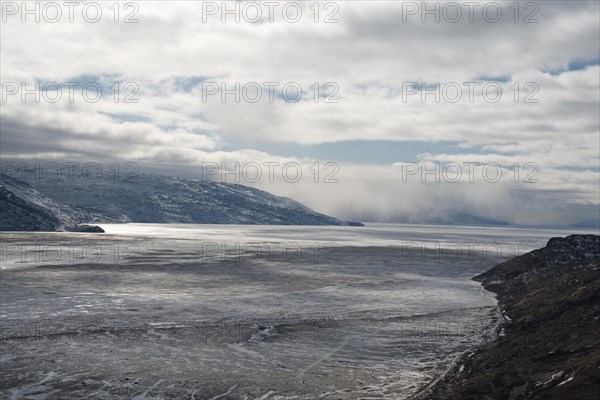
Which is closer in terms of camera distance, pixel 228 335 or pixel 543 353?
pixel 543 353

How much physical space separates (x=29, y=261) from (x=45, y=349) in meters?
61.3

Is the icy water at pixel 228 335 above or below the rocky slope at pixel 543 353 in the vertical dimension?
below

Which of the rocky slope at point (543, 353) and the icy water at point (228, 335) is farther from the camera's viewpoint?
the icy water at point (228, 335)

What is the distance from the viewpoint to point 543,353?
75.4 feet

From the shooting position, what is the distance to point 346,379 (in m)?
23.9

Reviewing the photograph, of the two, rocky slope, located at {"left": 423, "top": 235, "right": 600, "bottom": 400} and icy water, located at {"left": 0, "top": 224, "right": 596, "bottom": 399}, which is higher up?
→ rocky slope, located at {"left": 423, "top": 235, "right": 600, "bottom": 400}

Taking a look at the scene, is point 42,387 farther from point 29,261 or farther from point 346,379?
point 29,261

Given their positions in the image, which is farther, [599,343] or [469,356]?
[469,356]

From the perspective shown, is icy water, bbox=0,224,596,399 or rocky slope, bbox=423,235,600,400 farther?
icy water, bbox=0,224,596,399

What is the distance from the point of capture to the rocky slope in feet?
53.4

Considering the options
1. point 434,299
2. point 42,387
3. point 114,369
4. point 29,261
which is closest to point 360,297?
point 434,299

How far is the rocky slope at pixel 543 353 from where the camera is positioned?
16.3 m

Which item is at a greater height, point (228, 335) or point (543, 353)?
point (543, 353)

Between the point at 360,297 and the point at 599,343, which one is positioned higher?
the point at 599,343
